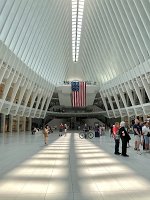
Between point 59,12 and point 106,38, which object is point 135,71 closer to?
point 106,38

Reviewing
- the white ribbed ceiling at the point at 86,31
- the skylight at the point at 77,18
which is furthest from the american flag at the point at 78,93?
the skylight at the point at 77,18

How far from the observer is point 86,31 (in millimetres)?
44750

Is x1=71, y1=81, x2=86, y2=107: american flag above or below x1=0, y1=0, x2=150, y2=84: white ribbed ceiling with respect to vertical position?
below

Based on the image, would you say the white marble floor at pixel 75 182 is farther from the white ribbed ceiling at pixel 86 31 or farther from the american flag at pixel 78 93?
the american flag at pixel 78 93

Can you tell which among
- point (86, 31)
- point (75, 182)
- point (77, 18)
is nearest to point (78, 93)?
point (86, 31)

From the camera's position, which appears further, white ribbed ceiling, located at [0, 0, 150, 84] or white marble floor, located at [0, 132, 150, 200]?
white ribbed ceiling, located at [0, 0, 150, 84]

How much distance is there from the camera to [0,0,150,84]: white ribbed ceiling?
24438mm

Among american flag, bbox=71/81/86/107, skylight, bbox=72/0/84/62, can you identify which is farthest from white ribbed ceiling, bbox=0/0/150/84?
american flag, bbox=71/81/86/107

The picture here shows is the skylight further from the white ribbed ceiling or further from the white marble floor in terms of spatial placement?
the white marble floor

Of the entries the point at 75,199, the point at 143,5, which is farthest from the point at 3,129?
the point at 75,199

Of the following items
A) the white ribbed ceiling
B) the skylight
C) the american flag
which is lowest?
the american flag

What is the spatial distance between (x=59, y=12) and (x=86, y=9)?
17.4 ft

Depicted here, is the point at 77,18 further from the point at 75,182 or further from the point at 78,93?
the point at 75,182

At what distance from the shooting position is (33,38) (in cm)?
3102
